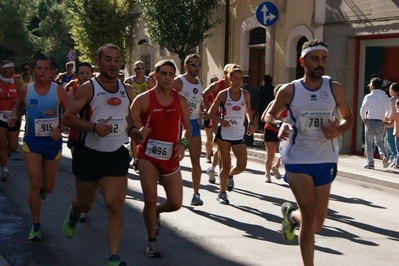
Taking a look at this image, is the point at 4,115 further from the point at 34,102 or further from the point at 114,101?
the point at 114,101

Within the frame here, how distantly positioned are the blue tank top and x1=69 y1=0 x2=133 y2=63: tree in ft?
75.3

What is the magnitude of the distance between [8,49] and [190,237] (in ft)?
165

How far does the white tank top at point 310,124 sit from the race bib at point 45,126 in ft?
9.48

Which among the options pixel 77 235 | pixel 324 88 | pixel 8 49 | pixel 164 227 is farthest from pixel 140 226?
pixel 8 49

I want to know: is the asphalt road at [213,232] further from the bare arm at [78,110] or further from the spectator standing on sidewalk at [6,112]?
the bare arm at [78,110]

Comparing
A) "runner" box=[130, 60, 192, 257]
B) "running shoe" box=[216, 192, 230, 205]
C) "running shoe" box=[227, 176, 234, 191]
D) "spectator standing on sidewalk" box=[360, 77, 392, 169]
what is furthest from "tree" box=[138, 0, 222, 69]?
"runner" box=[130, 60, 192, 257]

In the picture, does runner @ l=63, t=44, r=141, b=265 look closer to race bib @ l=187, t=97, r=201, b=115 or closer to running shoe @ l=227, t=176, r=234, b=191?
race bib @ l=187, t=97, r=201, b=115

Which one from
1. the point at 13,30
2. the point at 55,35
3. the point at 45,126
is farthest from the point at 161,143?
the point at 55,35

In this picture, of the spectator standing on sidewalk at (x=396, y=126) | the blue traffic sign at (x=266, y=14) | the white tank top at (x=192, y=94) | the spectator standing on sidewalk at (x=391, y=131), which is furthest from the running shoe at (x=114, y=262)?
the blue traffic sign at (x=266, y=14)

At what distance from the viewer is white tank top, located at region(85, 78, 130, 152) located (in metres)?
6.69

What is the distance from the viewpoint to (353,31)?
60.6ft

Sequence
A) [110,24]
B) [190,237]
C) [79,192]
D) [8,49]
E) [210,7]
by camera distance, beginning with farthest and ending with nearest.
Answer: [8,49], [110,24], [210,7], [190,237], [79,192]

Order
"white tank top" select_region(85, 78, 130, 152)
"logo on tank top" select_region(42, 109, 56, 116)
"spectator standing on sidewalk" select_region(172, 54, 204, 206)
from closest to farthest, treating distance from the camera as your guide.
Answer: "white tank top" select_region(85, 78, 130, 152) → "logo on tank top" select_region(42, 109, 56, 116) → "spectator standing on sidewalk" select_region(172, 54, 204, 206)

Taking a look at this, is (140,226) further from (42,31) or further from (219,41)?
(42,31)
